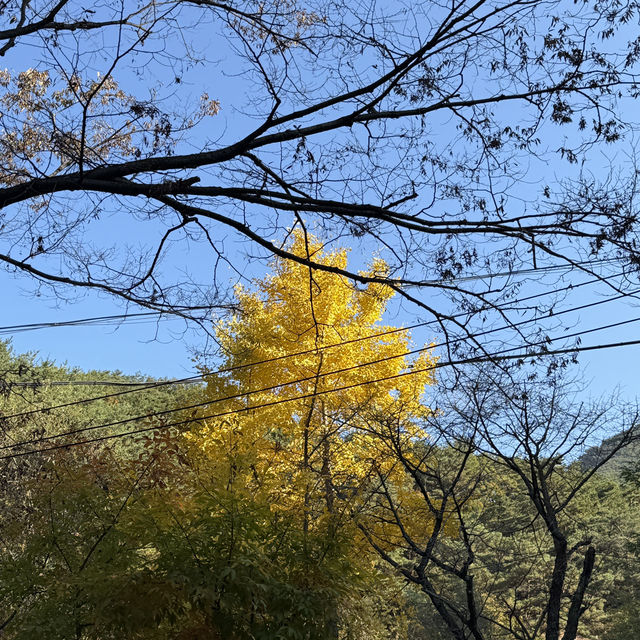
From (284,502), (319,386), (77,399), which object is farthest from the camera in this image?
(77,399)

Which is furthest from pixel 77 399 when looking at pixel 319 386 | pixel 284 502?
pixel 284 502

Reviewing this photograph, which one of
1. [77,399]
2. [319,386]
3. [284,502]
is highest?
[77,399]

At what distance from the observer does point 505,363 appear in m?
5.72

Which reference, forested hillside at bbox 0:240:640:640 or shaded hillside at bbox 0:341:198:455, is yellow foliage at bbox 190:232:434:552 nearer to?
forested hillside at bbox 0:240:640:640

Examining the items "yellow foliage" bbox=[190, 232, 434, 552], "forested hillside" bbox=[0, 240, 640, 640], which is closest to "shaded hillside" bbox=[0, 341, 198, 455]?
"forested hillside" bbox=[0, 240, 640, 640]

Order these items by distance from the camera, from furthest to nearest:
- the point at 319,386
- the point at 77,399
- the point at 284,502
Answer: the point at 77,399 → the point at 319,386 → the point at 284,502

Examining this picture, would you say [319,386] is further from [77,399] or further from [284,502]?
[77,399]

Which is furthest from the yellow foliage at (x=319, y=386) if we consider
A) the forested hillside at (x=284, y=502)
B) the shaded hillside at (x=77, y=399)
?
the shaded hillside at (x=77, y=399)

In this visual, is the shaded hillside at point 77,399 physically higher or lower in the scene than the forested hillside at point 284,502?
higher

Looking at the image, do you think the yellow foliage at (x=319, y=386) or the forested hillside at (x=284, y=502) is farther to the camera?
the yellow foliage at (x=319, y=386)

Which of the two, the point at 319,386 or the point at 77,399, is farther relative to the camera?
the point at 77,399

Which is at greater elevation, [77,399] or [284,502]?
[77,399]

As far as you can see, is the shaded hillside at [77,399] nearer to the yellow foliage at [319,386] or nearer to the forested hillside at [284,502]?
the forested hillside at [284,502]

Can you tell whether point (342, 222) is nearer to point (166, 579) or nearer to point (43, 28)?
point (43, 28)
